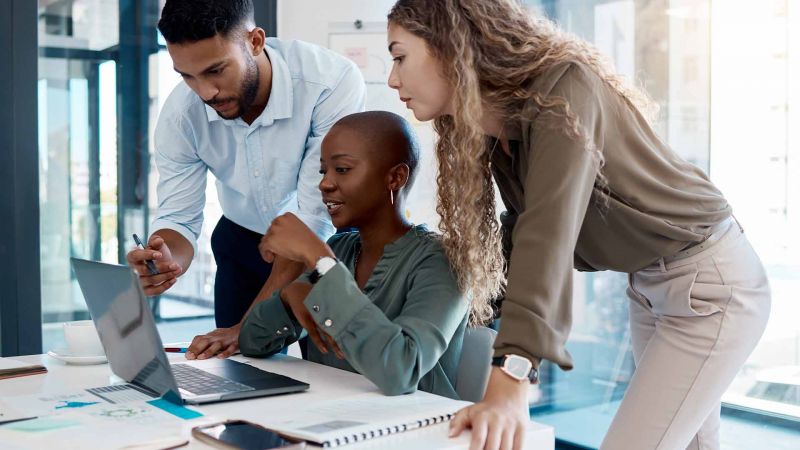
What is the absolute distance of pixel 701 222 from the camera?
59.0 inches

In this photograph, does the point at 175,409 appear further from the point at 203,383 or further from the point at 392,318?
the point at 392,318

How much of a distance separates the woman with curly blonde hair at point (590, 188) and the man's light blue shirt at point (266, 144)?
650 millimetres

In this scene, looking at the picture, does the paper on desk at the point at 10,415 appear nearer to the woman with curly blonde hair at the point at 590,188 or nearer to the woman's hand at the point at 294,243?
the woman's hand at the point at 294,243

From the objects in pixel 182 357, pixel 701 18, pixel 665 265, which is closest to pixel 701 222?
pixel 665 265

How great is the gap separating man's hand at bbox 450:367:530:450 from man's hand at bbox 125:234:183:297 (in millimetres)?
907

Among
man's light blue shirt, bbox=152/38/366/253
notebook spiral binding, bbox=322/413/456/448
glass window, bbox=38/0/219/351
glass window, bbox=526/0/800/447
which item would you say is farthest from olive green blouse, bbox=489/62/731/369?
glass window, bbox=38/0/219/351

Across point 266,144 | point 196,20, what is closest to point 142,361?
point 196,20

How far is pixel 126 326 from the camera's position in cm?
135

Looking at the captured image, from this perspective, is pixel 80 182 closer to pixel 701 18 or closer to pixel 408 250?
pixel 408 250

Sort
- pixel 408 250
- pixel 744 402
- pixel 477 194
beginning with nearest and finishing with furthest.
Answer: pixel 477 194
pixel 408 250
pixel 744 402

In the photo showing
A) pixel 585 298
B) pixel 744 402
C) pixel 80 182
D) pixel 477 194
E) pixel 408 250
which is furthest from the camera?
pixel 585 298

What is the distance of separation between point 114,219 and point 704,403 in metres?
2.68

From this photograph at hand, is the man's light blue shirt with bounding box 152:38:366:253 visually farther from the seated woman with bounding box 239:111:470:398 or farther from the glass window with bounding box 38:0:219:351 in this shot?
the glass window with bounding box 38:0:219:351

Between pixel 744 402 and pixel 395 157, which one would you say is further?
pixel 744 402
